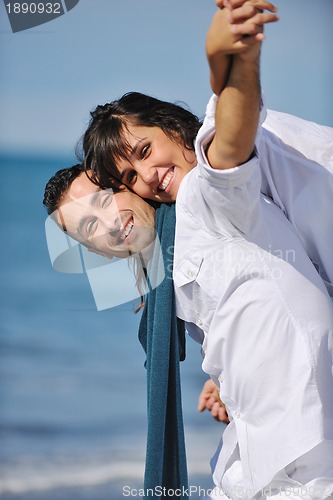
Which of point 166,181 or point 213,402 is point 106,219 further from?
point 213,402

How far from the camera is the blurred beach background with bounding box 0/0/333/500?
4.09 meters

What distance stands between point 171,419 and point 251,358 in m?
0.47

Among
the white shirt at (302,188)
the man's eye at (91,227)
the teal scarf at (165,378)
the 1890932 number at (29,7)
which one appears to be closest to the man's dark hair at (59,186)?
the man's eye at (91,227)

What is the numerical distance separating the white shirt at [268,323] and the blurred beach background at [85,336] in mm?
1695

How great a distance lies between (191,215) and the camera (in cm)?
173

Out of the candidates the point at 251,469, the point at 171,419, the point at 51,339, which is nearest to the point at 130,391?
the point at 51,339

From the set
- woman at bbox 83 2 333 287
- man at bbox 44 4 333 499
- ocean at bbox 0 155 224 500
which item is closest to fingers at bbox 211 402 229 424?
man at bbox 44 4 333 499

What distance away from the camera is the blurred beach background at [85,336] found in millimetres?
4094

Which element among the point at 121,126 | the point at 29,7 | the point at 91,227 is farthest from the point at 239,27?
the point at 29,7

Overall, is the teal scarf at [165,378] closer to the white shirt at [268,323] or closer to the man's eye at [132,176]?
the man's eye at [132,176]

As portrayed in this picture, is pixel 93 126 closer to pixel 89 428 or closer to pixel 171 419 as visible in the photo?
pixel 171 419

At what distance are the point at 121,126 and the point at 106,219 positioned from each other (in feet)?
0.81

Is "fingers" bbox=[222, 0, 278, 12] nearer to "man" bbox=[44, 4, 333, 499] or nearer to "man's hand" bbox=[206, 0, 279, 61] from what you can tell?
"man's hand" bbox=[206, 0, 279, 61]

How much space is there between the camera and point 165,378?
2.13m
